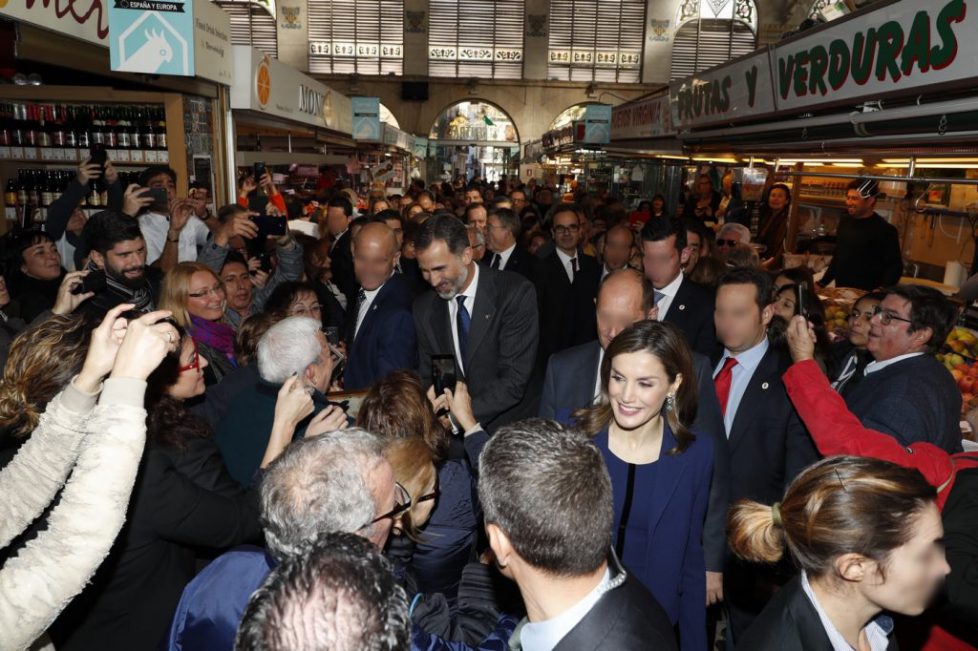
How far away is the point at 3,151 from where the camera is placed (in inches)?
237

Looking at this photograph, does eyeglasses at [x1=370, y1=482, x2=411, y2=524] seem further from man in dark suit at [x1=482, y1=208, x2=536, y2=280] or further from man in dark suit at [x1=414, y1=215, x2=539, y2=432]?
man in dark suit at [x1=482, y1=208, x2=536, y2=280]

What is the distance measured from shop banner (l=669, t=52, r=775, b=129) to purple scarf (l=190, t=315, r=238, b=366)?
3.51 metres

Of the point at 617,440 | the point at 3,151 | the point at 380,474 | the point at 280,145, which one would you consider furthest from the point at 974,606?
the point at 280,145

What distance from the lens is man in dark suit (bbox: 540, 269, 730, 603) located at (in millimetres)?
2508

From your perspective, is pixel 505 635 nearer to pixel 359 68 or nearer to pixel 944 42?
pixel 944 42

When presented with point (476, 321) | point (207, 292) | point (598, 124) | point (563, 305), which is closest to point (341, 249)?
point (563, 305)

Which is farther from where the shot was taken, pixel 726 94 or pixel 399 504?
pixel 726 94

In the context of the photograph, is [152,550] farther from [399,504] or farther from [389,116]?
[389,116]

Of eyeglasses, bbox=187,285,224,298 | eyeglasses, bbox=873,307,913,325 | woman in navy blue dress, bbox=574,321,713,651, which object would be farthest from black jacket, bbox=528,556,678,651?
eyeglasses, bbox=187,285,224,298

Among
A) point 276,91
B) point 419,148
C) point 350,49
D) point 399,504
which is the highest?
point 350,49

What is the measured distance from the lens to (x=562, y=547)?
132 centimetres

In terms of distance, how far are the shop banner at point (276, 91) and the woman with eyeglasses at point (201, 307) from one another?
355 centimetres

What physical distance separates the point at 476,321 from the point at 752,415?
55.0 inches

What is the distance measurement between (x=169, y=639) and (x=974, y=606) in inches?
77.8
